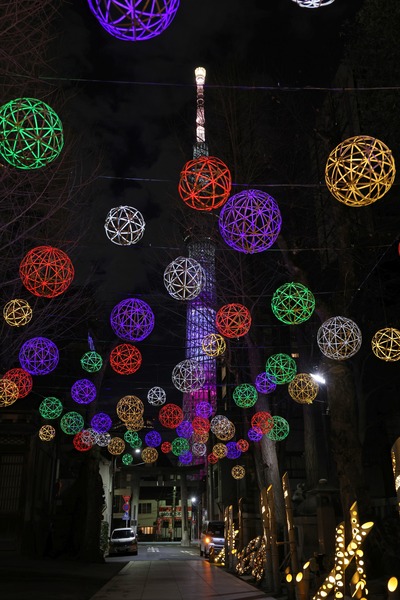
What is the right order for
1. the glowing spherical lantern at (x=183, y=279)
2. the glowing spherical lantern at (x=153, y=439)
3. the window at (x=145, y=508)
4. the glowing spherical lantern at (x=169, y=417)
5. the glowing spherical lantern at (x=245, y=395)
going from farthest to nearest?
the window at (x=145, y=508) → the glowing spherical lantern at (x=153, y=439) → the glowing spherical lantern at (x=169, y=417) → the glowing spherical lantern at (x=245, y=395) → the glowing spherical lantern at (x=183, y=279)

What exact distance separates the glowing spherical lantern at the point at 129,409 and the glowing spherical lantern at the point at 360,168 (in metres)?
10.2

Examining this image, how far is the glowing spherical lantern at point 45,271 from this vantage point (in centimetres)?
862

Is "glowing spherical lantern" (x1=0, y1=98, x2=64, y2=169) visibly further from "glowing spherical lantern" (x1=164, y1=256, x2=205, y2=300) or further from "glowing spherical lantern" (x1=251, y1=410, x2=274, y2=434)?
"glowing spherical lantern" (x1=251, y1=410, x2=274, y2=434)

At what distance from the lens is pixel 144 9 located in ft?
13.6

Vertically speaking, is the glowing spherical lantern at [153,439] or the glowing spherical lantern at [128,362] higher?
the glowing spherical lantern at [128,362]

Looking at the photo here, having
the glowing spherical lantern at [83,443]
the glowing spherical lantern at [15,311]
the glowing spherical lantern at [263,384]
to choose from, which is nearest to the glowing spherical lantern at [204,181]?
the glowing spherical lantern at [15,311]

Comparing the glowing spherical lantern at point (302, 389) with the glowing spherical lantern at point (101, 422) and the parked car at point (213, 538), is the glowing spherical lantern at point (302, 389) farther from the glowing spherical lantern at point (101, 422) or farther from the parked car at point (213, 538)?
the parked car at point (213, 538)

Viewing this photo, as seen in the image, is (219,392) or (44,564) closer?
(44,564)

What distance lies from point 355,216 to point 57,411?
13.0 m

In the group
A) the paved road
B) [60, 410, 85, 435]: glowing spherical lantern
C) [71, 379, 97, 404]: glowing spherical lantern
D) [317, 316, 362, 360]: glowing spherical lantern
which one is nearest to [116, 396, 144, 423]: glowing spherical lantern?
[71, 379, 97, 404]: glowing spherical lantern

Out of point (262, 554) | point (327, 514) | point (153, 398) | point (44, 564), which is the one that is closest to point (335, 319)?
point (327, 514)

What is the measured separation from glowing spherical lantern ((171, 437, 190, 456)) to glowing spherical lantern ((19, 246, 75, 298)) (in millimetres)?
14536

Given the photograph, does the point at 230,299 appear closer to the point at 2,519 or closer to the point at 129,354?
the point at 129,354

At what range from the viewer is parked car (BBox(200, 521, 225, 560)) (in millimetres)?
22580
